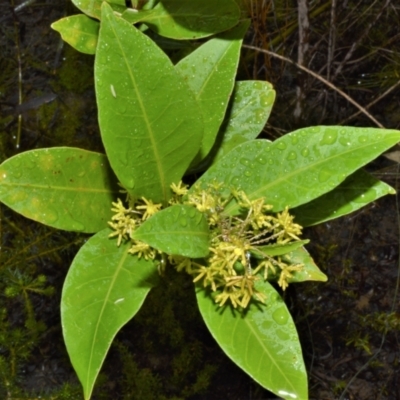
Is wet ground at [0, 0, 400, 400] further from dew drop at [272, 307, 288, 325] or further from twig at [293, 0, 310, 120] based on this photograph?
dew drop at [272, 307, 288, 325]

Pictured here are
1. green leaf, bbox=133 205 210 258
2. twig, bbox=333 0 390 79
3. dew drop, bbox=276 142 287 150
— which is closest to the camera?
green leaf, bbox=133 205 210 258

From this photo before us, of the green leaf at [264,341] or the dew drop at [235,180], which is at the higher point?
the dew drop at [235,180]

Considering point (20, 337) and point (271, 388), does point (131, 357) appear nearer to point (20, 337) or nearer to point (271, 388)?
point (20, 337)

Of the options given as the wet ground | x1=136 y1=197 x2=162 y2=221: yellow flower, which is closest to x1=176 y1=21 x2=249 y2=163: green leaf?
x1=136 y1=197 x2=162 y2=221: yellow flower

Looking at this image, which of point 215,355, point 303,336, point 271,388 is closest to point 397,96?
point 303,336

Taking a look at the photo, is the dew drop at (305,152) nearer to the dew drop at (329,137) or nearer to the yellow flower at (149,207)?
the dew drop at (329,137)

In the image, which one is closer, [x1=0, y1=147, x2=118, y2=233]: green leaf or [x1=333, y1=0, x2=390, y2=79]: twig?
[x1=0, y1=147, x2=118, y2=233]: green leaf

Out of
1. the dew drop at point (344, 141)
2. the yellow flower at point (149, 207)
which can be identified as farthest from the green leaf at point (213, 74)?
the dew drop at point (344, 141)
